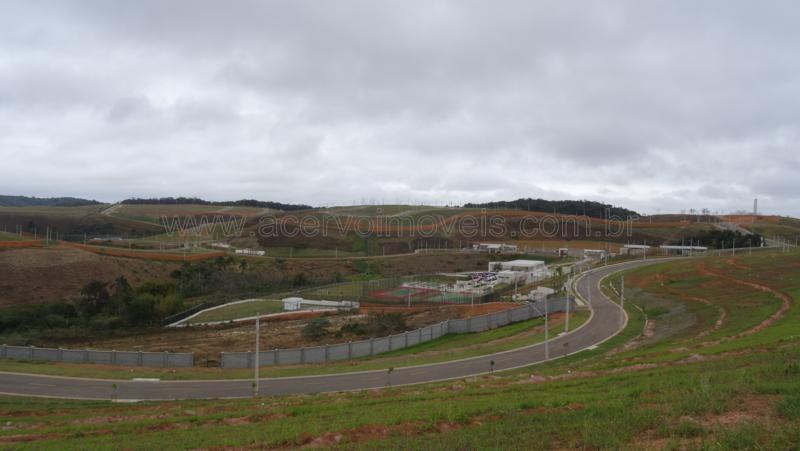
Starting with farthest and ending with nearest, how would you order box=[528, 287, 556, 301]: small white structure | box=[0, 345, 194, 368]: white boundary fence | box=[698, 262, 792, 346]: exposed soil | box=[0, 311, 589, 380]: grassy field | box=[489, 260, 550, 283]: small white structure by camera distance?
box=[489, 260, 550, 283]: small white structure
box=[528, 287, 556, 301]: small white structure
box=[0, 345, 194, 368]: white boundary fence
box=[0, 311, 589, 380]: grassy field
box=[698, 262, 792, 346]: exposed soil

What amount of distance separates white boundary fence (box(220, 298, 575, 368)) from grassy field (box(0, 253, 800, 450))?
1238cm

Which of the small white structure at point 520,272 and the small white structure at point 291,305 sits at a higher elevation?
the small white structure at point 520,272

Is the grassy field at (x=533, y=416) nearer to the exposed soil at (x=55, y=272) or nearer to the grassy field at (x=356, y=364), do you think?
the grassy field at (x=356, y=364)

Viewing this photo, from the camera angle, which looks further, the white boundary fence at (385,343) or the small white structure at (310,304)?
the small white structure at (310,304)

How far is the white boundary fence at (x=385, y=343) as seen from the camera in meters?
35.9

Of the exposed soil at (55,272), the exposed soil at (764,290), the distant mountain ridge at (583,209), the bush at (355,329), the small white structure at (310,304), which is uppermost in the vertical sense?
the distant mountain ridge at (583,209)

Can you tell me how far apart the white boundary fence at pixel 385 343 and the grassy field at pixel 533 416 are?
40.6 feet

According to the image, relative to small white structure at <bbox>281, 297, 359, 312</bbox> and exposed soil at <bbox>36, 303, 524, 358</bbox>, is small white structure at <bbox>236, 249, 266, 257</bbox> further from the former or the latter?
exposed soil at <bbox>36, 303, 524, 358</bbox>

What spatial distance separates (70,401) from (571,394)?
25.3 m

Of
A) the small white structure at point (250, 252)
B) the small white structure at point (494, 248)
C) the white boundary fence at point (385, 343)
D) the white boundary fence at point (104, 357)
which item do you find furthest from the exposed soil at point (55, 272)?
the small white structure at point (494, 248)

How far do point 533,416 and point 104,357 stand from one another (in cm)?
3606

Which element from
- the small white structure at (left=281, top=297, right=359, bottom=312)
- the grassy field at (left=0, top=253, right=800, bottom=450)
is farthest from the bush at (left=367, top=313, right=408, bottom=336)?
the grassy field at (left=0, top=253, right=800, bottom=450)

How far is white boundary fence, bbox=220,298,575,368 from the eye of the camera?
1412 inches

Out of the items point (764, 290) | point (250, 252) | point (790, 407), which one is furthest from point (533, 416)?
point (250, 252)
